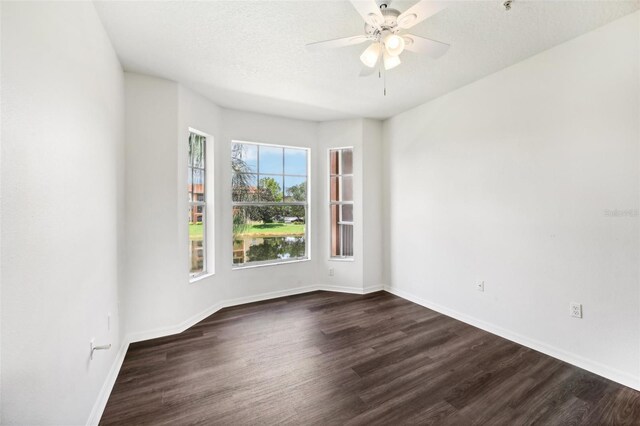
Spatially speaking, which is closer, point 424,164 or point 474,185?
point 474,185

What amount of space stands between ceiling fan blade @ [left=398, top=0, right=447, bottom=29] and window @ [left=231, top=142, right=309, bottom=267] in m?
2.71

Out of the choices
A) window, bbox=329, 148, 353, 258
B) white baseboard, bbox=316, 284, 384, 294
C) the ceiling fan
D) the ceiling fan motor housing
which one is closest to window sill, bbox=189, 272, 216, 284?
white baseboard, bbox=316, 284, 384, 294

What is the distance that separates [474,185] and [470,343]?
5.43ft

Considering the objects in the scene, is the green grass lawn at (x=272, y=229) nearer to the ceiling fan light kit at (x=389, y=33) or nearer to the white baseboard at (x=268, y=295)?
the white baseboard at (x=268, y=295)

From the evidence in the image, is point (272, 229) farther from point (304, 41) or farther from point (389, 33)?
point (389, 33)

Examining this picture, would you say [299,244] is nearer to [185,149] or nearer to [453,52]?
[185,149]

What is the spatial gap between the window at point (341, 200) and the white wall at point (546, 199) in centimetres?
117

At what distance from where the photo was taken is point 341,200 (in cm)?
429

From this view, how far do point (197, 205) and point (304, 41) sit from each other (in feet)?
7.16

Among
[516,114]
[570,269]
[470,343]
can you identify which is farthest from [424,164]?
[470,343]

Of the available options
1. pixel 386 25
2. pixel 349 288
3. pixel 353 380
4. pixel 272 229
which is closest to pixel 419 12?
pixel 386 25

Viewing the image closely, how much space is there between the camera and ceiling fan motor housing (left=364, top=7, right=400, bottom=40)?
162cm

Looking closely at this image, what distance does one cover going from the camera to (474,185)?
2.95 meters

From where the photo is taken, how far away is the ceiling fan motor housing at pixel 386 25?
162 centimetres
